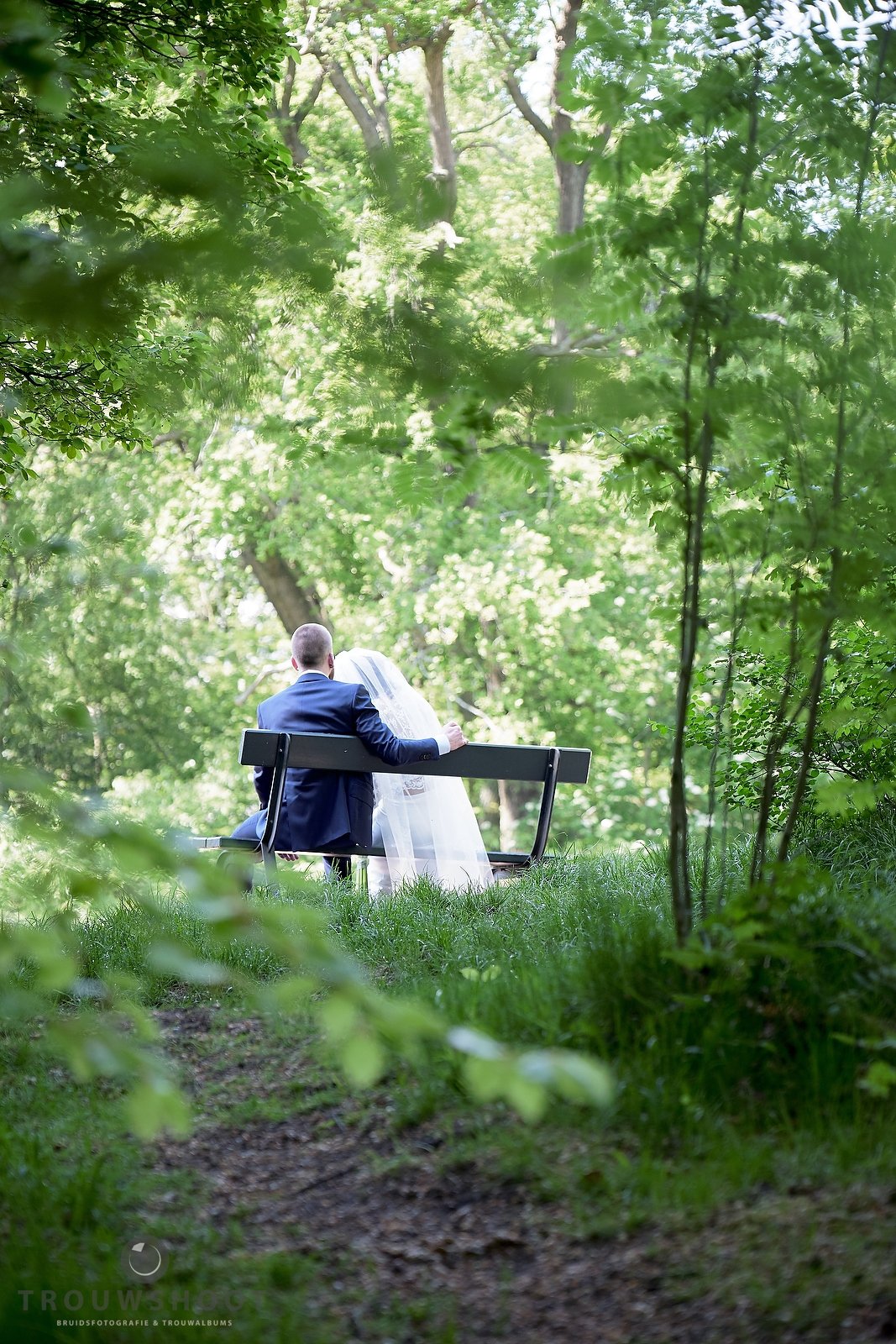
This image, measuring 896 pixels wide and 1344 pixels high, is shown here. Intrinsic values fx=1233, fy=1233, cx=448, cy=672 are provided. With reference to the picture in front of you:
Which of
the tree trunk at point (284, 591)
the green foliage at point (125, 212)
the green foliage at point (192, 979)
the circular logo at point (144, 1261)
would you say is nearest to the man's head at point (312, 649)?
the green foliage at point (125, 212)

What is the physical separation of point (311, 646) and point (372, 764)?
89 cm

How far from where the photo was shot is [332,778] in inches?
254

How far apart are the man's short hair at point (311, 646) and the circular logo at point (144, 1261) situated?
4.40m

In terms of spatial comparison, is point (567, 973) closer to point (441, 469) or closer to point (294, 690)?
point (441, 469)

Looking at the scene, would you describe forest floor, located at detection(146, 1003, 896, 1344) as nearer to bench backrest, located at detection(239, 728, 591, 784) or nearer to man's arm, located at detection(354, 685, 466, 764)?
bench backrest, located at detection(239, 728, 591, 784)

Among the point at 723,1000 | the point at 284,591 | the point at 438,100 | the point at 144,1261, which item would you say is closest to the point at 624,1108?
the point at 723,1000

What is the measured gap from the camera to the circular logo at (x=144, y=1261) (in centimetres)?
246

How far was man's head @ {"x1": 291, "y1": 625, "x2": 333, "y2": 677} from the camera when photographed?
6809mm

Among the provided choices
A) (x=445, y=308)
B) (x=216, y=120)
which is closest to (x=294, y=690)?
(x=216, y=120)

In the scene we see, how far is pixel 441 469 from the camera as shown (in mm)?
3400

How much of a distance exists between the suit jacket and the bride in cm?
18

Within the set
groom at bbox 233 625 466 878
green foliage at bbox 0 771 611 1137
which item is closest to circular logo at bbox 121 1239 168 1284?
green foliage at bbox 0 771 611 1137

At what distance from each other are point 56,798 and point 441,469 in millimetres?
1674

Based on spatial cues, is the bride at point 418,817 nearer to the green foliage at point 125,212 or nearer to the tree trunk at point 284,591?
the green foliage at point 125,212
